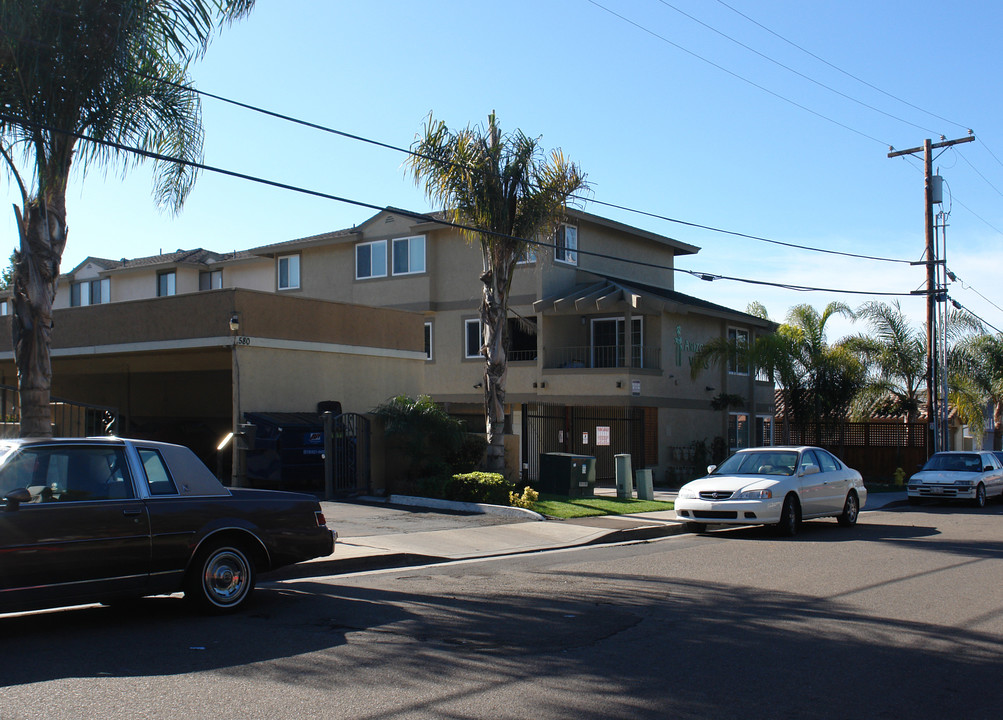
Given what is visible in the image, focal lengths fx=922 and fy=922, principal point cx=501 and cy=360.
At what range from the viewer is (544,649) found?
7031 mm

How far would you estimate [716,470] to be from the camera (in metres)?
16.2

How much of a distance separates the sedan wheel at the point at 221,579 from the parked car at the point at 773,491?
850 centimetres

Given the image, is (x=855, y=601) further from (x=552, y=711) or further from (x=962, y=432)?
(x=962, y=432)

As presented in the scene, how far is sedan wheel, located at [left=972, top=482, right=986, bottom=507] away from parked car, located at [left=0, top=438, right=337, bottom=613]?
18.9m

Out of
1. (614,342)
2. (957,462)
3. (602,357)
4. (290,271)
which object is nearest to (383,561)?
(957,462)

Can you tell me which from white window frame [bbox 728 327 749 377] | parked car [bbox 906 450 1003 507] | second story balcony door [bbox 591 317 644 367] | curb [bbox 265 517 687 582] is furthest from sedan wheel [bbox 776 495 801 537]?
white window frame [bbox 728 327 749 377]

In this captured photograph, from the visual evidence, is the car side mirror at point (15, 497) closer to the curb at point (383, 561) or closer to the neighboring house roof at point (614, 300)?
the curb at point (383, 561)

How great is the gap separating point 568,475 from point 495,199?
611 cm

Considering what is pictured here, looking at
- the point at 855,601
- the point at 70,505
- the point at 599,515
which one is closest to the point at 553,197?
the point at 599,515

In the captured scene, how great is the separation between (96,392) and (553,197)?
15.7m

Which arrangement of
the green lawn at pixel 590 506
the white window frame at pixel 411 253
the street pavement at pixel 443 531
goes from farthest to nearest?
the white window frame at pixel 411 253, the green lawn at pixel 590 506, the street pavement at pixel 443 531

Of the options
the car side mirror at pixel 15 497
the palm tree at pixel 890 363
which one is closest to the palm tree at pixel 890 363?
the palm tree at pixel 890 363

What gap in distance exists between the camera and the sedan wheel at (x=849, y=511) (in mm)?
16688

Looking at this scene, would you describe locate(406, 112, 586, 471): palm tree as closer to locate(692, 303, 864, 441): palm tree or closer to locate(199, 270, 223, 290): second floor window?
locate(692, 303, 864, 441): palm tree
